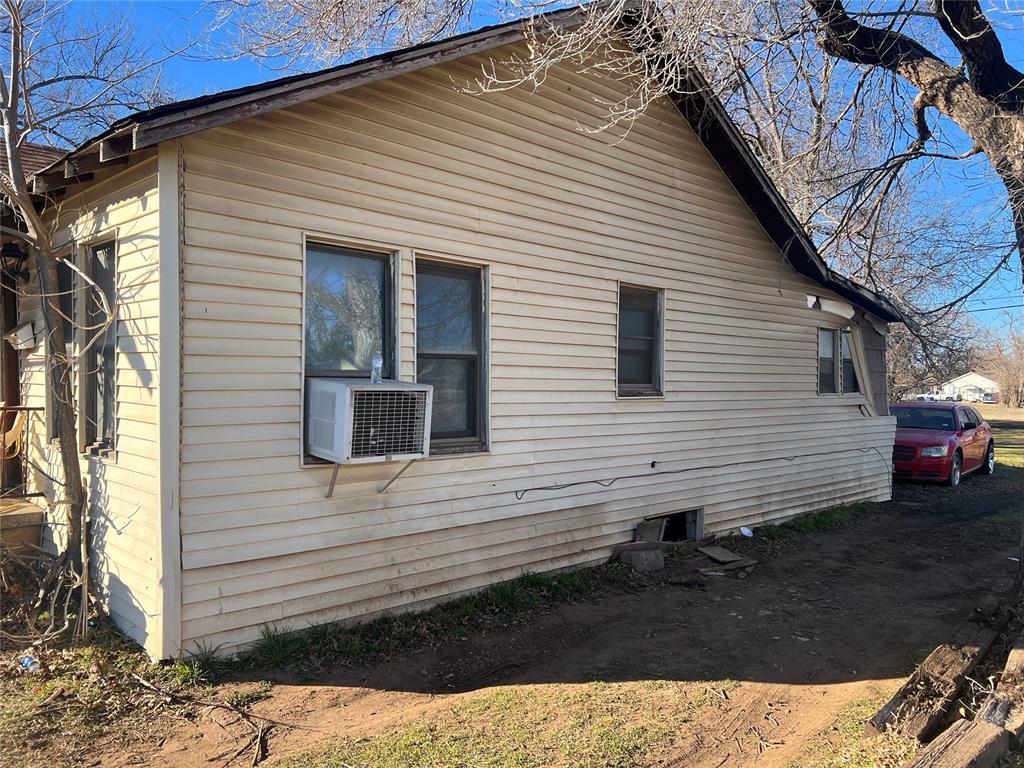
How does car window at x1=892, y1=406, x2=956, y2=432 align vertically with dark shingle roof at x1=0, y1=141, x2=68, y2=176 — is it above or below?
below

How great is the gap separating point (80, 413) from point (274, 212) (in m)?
2.44

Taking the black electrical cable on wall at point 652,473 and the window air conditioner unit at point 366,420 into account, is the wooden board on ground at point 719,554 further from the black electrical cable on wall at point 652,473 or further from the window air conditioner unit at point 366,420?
the window air conditioner unit at point 366,420

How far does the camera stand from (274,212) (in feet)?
16.8

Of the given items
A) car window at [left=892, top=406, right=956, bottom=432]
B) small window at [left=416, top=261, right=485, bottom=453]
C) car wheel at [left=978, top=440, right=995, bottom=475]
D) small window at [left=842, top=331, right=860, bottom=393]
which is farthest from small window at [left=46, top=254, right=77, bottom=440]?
car wheel at [left=978, top=440, right=995, bottom=475]

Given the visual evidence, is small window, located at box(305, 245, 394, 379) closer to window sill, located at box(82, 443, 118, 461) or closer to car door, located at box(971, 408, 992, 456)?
window sill, located at box(82, 443, 118, 461)

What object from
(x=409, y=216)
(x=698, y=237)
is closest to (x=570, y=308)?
(x=409, y=216)

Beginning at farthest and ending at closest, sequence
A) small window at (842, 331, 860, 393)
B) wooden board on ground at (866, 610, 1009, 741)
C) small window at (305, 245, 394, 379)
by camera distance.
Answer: small window at (842, 331, 860, 393), small window at (305, 245, 394, 379), wooden board on ground at (866, 610, 1009, 741)

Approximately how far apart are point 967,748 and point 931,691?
3.04 ft

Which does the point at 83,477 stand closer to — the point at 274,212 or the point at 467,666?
the point at 274,212

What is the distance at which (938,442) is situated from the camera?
14.3 metres

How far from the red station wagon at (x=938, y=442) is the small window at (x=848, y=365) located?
3.60 meters

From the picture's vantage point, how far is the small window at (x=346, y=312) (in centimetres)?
542

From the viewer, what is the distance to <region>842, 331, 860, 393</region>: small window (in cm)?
1181

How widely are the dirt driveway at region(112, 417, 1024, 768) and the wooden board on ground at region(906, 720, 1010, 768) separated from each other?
542 mm
